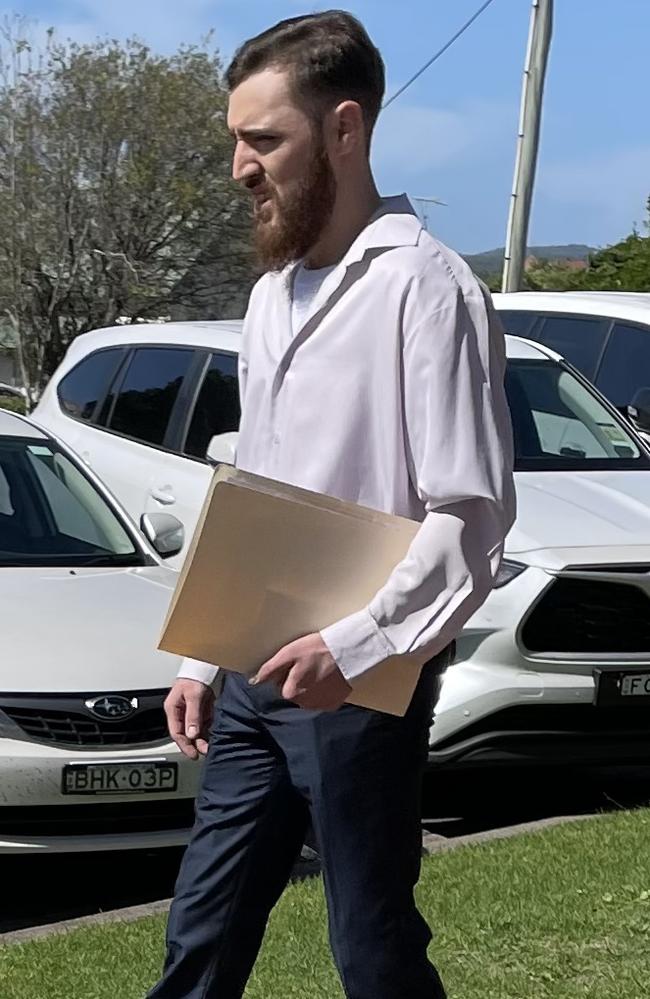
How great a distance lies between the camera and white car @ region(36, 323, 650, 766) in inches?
245

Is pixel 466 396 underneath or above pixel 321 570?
above

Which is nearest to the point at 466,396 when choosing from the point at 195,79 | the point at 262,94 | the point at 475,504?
the point at 475,504

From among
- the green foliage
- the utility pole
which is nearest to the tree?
the green foliage

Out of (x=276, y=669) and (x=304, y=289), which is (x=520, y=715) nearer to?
(x=304, y=289)

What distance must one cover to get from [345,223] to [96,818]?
3.00 m

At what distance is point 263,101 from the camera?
8.75 feet

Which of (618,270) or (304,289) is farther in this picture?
(618,270)

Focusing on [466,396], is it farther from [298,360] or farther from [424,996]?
[424,996]

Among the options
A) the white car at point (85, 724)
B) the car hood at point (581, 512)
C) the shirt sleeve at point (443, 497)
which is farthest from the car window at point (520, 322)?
the shirt sleeve at point (443, 497)

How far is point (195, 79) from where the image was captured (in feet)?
138

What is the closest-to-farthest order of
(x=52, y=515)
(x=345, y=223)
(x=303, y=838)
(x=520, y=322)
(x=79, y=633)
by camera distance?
Result: (x=345, y=223), (x=303, y=838), (x=79, y=633), (x=52, y=515), (x=520, y=322)

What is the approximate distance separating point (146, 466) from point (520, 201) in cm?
861

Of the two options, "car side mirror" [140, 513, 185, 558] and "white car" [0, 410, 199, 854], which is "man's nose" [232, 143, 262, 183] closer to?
"white car" [0, 410, 199, 854]

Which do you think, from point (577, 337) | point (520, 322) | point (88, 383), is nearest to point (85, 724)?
point (88, 383)
